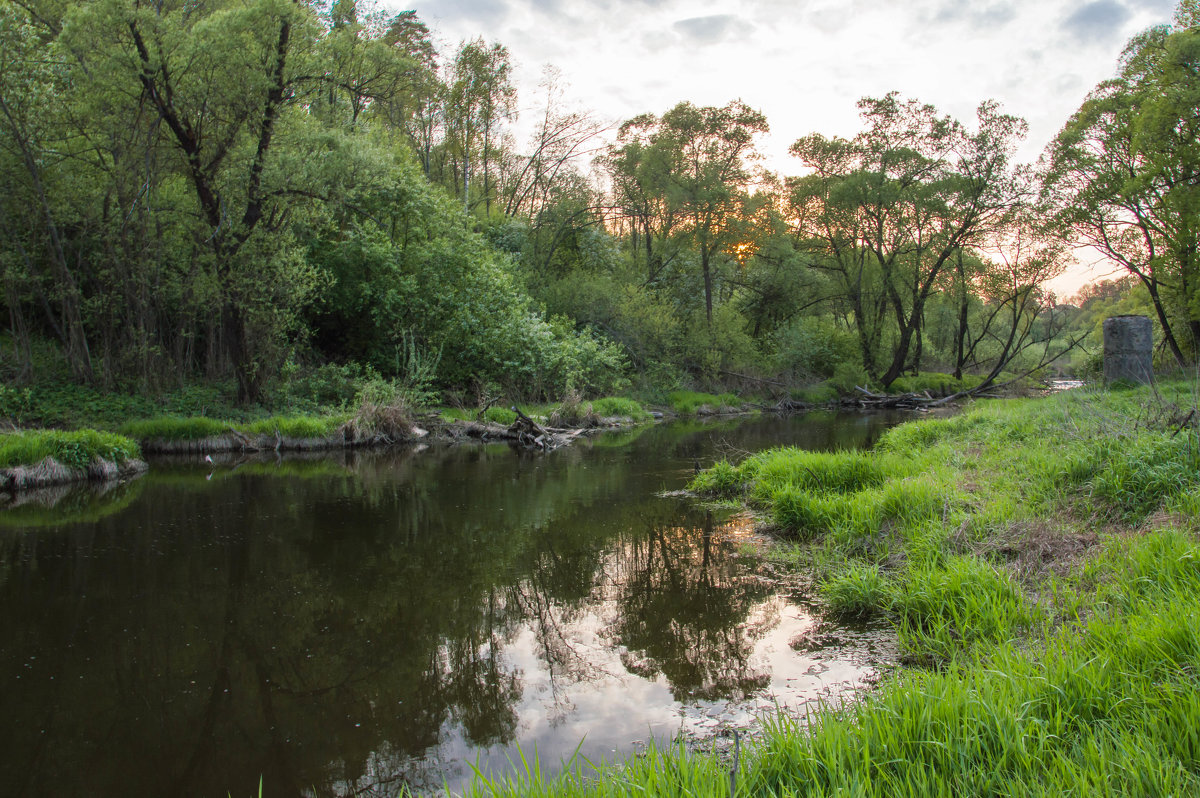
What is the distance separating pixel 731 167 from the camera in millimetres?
31844

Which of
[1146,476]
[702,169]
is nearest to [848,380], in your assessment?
[702,169]

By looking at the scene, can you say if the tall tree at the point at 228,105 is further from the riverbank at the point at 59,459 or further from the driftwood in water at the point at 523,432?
the driftwood in water at the point at 523,432

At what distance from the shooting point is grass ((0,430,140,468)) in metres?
11.1

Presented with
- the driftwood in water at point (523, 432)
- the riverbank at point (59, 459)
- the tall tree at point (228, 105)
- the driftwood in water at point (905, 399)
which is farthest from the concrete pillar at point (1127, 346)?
the riverbank at point (59, 459)

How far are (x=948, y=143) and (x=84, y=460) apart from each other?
114 feet

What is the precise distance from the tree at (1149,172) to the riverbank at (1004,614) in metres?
15.6

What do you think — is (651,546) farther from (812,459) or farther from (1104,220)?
(1104,220)

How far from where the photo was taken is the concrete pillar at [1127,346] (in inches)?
615

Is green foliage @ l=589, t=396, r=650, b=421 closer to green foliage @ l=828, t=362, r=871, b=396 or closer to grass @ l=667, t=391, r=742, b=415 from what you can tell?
grass @ l=667, t=391, r=742, b=415

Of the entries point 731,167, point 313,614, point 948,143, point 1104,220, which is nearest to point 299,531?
point 313,614

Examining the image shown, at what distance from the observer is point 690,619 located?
532cm

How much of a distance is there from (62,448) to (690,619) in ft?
38.7

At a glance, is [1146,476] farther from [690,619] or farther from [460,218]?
[460,218]

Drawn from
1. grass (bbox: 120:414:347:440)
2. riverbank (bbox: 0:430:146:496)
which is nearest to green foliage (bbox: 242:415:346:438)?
grass (bbox: 120:414:347:440)
